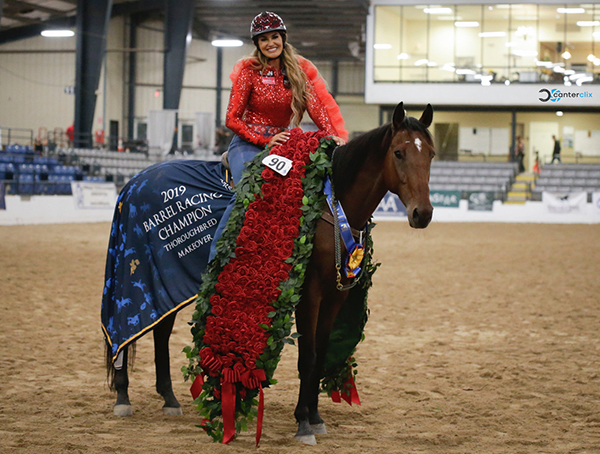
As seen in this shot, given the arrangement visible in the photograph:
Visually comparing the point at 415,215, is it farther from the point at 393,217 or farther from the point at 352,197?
the point at 393,217

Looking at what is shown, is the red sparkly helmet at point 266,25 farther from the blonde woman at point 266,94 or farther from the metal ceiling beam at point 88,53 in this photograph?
the metal ceiling beam at point 88,53

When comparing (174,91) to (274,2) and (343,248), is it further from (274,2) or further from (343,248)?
(343,248)

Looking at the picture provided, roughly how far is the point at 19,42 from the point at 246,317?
122 feet

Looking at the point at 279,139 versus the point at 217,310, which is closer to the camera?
the point at 217,310

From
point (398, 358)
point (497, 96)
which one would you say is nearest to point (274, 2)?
point (497, 96)

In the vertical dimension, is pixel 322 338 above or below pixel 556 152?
below

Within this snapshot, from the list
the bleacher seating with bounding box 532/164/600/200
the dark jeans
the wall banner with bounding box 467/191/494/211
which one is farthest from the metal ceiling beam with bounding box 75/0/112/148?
the dark jeans

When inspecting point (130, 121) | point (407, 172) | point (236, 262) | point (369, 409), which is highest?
point (130, 121)

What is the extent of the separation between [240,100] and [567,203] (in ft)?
80.4

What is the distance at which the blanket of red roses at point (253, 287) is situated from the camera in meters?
→ 3.81

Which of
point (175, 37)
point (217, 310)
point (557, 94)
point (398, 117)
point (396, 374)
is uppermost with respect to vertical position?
point (175, 37)

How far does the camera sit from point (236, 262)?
3951 millimetres

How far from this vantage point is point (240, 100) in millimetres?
4098

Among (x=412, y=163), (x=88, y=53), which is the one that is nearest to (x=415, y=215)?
(x=412, y=163)
